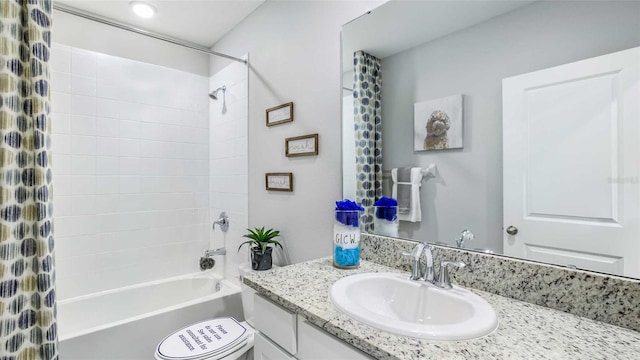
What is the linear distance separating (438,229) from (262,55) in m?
1.61

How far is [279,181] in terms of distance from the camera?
6.16ft

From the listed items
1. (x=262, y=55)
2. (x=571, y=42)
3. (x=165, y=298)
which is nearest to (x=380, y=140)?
(x=571, y=42)

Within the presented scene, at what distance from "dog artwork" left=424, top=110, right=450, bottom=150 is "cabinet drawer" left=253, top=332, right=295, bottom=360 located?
88 centimetres

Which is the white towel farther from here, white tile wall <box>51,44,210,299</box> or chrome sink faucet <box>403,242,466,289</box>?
white tile wall <box>51,44,210,299</box>

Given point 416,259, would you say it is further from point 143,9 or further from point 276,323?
point 143,9

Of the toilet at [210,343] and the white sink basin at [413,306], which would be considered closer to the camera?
the white sink basin at [413,306]

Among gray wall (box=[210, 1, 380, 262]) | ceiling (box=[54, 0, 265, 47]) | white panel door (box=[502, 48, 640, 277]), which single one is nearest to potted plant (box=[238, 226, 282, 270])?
gray wall (box=[210, 1, 380, 262])

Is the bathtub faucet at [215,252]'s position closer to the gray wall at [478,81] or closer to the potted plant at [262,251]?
the potted plant at [262,251]

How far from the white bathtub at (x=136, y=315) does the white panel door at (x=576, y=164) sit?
71.0 inches

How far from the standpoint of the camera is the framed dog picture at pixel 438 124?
1.08 m

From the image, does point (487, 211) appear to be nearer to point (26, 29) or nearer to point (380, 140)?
point (380, 140)

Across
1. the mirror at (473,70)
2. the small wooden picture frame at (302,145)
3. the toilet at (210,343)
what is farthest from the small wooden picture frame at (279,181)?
the toilet at (210,343)

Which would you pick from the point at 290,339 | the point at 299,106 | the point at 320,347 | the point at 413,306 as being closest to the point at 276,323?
the point at 290,339

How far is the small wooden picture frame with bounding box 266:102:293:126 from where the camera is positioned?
5.86 feet
